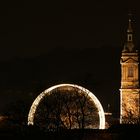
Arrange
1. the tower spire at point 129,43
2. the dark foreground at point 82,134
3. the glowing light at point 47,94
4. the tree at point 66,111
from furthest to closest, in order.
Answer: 1. the tower spire at point 129,43
2. the glowing light at point 47,94
3. the tree at point 66,111
4. the dark foreground at point 82,134

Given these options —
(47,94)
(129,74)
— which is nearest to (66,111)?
(47,94)

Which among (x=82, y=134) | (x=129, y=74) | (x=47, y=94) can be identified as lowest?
(x=82, y=134)

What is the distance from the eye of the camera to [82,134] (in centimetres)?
11106

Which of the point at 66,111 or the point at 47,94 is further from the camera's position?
the point at 47,94

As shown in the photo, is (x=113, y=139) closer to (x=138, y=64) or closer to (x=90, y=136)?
(x=90, y=136)

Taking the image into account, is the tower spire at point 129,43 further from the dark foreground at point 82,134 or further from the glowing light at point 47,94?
the dark foreground at point 82,134

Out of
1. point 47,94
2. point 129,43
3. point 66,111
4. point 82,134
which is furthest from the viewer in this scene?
point 129,43

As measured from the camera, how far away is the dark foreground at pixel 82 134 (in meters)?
108

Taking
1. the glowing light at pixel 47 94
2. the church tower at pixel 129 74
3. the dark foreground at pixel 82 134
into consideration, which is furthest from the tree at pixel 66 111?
the church tower at pixel 129 74

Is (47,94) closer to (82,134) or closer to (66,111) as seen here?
(66,111)

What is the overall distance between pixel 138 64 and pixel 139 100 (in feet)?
12.5

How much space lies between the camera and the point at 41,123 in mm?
122375

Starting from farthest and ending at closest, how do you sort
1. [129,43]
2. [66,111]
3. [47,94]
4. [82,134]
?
1. [129,43]
2. [47,94]
3. [66,111]
4. [82,134]

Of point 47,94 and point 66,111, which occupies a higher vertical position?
point 47,94
